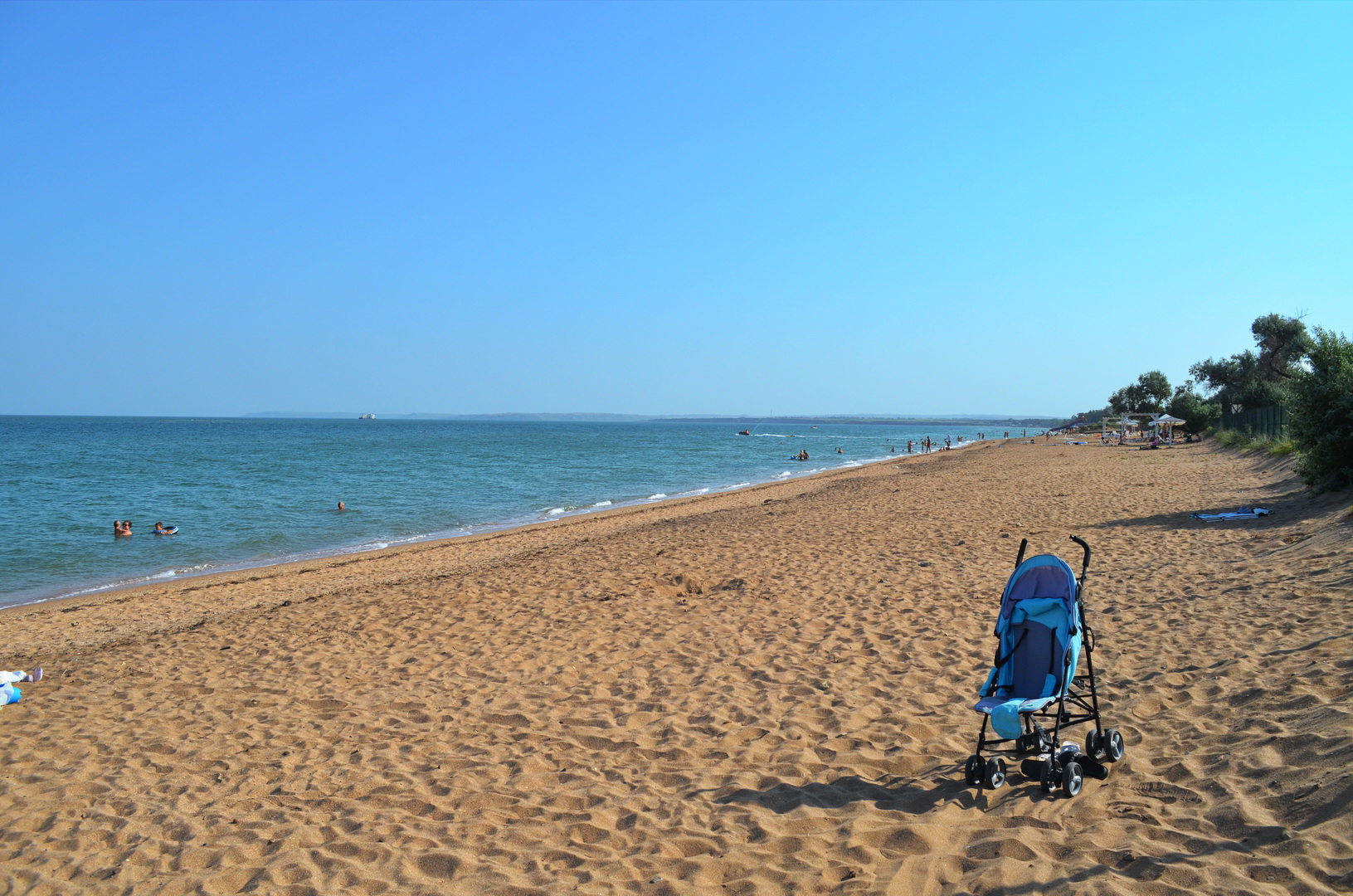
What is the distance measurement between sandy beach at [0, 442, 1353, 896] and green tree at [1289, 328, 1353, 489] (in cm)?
196

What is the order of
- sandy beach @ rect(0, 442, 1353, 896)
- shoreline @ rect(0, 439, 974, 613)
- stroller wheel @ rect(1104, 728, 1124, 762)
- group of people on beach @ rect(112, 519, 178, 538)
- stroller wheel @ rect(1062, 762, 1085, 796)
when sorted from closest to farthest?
sandy beach @ rect(0, 442, 1353, 896)
stroller wheel @ rect(1062, 762, 1085, 796)
stroller wheel @ rect(1104, 728, 1124, 762)
shoreline @ rect(0, 439, 974, 613)
group of people on beach @ rect(112, 519, 178, 538)

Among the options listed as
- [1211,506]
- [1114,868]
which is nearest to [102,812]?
[1114,868]

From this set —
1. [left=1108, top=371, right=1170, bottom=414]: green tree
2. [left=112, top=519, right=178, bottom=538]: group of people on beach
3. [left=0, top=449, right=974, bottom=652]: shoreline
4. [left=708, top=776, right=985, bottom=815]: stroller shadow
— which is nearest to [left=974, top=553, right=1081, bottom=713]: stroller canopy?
[left=708, top=776, right=985, bottom=815]: stroller shadow

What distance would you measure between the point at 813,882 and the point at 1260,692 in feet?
11.9

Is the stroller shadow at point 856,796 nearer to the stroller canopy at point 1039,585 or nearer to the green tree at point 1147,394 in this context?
the stroller canopy at point 1039,585

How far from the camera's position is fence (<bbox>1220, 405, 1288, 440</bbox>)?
94.6 feet

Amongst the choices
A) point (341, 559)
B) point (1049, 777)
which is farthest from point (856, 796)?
point (341, 559)

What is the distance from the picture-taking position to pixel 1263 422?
32.3 meters

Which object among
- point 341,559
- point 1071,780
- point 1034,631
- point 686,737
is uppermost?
point 1034,631

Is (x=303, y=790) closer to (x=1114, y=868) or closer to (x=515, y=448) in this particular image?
(x=1114, y=868)

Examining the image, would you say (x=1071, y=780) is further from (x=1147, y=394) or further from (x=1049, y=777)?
(x=1147, y=394)

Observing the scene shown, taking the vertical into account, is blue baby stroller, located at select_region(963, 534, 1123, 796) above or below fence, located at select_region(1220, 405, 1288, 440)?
below

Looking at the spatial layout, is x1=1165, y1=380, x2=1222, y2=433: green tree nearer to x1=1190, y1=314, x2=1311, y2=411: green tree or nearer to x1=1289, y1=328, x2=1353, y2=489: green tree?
x1=1190, y1=314, x2=1311, y2=411: green tree

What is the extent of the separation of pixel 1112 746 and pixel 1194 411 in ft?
197
